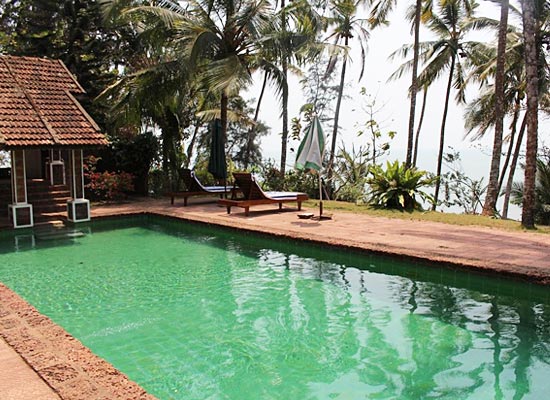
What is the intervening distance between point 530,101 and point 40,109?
36.5 feet

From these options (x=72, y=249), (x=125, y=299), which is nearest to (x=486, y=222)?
(x=125, y=299)

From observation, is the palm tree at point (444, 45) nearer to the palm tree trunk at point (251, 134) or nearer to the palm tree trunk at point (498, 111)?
the palm tree trunk at point (498, 111)

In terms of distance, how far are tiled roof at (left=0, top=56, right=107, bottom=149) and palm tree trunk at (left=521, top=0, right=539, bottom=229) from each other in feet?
31.2

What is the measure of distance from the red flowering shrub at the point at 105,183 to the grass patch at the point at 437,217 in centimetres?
562

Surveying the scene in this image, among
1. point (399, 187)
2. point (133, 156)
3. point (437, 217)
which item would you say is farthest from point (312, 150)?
point (133, 156)

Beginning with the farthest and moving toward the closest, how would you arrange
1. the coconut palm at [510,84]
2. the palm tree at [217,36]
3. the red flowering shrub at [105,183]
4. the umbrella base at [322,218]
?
the coconut palm at [510,84], the red flowering shrub at [105,183], the palm tree at [217,36], the umbrella base at [322,218]

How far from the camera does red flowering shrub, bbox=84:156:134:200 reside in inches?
591

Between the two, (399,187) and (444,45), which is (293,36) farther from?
(444,45)

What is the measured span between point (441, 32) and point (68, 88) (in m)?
17.5

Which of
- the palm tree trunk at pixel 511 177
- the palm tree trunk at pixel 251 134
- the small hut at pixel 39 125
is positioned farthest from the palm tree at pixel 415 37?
the small hut at pixel 39 125

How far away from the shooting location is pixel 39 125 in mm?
11180

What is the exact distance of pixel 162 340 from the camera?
17.2 ft

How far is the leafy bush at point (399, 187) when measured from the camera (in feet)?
42.5

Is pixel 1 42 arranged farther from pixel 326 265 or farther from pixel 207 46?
pixel 326 265
